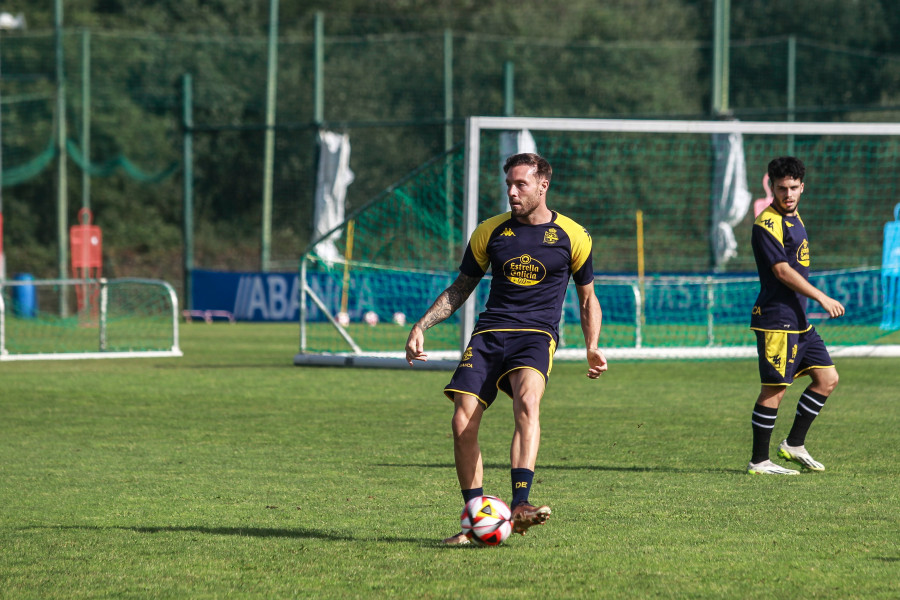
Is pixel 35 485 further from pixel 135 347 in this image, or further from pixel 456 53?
pixel 456 53

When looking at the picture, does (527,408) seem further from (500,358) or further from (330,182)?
(330,182)

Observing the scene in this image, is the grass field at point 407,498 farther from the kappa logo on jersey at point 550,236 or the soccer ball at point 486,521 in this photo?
the kappa logo on jersey at point 550,236

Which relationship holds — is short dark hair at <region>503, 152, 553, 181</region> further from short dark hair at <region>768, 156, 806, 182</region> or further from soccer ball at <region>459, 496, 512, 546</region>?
short dark hair at <region>768, 156, 806, 182</region>

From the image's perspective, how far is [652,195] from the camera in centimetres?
3225

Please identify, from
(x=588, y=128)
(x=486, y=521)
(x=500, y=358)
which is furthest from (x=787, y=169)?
(x=588, y=128)

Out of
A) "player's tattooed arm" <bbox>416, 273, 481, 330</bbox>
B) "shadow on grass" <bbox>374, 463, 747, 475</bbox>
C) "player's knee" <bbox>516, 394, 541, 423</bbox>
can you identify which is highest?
"player's tattooed arm" <bbox>416, 273, 481, 330</bbox>

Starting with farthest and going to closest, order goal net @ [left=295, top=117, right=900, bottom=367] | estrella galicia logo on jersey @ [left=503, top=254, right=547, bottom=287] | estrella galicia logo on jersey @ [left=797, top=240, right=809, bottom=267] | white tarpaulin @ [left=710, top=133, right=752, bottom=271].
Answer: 1. white tarpaulin @ [left=710, top=133, right=752, bottom=271]
2. goal net @ [left=295, top=117, right=900, bottom=367]
3. estrella galicia logo on jersey @ [left=797, top=240, right=809, bottom=267]
4. estrella galicia logo on jersey @ [left=503, top=254, right=547, bottom=287]

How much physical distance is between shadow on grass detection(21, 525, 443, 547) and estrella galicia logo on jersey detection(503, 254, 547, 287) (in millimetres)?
1278

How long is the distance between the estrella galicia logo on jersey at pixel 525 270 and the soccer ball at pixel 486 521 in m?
1.05

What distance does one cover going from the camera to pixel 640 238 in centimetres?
2148

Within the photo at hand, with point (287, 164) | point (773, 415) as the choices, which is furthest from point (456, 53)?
point (773, 415)

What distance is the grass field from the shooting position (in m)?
5.27

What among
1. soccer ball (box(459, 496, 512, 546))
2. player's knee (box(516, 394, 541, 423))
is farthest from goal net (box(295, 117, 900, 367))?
soccer ball (box(459, 496, 512, 546))

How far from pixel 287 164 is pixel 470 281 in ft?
102
